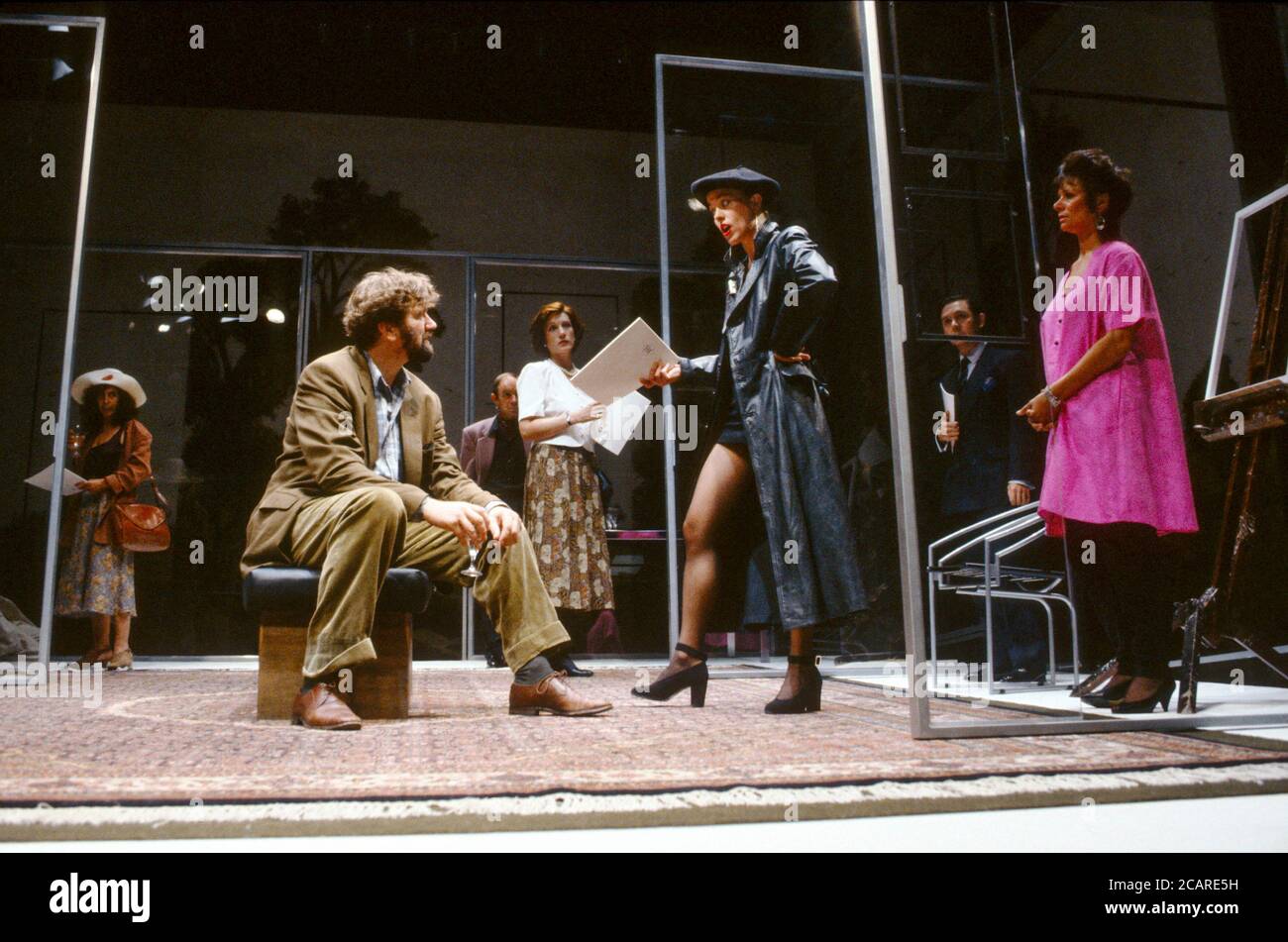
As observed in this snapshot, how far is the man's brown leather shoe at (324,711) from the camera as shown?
2375 millimetres

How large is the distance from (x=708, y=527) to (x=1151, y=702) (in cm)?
129

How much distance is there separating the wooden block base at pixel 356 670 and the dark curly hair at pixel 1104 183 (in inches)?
91.9

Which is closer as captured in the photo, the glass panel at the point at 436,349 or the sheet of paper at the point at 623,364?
the sheet of paper at the point at 623,364

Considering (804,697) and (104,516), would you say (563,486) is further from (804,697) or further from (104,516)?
(104,516)

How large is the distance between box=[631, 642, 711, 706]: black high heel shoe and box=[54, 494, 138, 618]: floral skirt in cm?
293

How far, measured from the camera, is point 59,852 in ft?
4.33

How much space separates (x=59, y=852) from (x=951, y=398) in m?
3.26

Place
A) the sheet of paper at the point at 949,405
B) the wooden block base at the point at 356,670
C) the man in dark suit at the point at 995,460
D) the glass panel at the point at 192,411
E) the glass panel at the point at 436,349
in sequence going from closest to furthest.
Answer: the wooden block base at the point at 356,670 → the man in dark suit at the point at 995,460 → the sheet of paper at the point at 949,405 → the glass panel at the point at 192,411 → the glass panel at the point at 436,349

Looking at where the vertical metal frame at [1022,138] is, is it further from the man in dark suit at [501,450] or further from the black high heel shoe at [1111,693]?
the man in dark suit at [501,450]

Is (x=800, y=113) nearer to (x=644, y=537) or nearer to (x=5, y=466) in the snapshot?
(x=644, y=537)

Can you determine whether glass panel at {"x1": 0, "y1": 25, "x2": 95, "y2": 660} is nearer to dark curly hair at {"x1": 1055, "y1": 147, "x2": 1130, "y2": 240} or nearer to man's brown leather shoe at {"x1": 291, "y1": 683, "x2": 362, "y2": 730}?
man's brown leather shoe at {"x1": 291, "y1": 683, "x2": 362, "y2": 730}

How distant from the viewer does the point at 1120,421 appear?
249 cm

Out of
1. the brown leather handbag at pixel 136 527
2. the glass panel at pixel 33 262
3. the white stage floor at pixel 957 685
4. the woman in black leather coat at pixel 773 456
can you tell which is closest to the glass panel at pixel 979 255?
the woman in black leather coat at pixel 773 456
